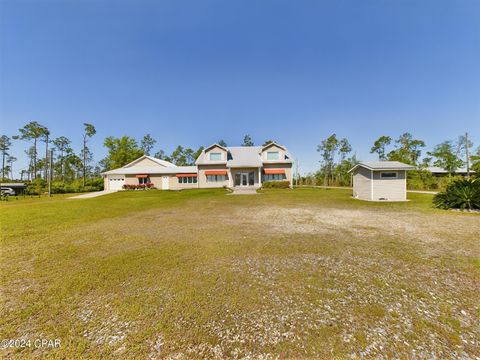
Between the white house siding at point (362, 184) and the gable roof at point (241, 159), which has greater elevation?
the gable roof at point (241, 159)

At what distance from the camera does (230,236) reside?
21.3 ft

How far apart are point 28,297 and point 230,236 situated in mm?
4626

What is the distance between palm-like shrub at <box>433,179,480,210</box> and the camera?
415 inches

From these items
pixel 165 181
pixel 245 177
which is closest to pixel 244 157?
pixel 245 177

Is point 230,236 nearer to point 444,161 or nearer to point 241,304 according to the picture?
point 241,304

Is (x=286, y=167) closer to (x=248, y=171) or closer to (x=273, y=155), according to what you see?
(x=273, y=155)

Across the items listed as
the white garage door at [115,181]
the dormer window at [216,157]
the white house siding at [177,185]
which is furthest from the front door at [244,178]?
the white garage door at [115,181]

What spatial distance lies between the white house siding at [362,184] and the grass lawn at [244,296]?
10.7m

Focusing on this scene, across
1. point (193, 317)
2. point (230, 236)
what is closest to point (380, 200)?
point (230, 236)

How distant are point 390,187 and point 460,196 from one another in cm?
494

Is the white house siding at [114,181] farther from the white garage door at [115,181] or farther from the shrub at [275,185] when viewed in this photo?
the shrub at [275,185]

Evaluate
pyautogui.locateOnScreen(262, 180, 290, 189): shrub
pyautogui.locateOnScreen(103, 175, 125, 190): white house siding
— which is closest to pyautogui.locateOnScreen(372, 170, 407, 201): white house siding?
pyautogui.locateOnScreen(262, 180, 290, 189): shrub

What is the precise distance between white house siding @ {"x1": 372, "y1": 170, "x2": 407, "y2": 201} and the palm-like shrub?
3.66m

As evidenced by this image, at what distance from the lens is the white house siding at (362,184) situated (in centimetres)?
1648
